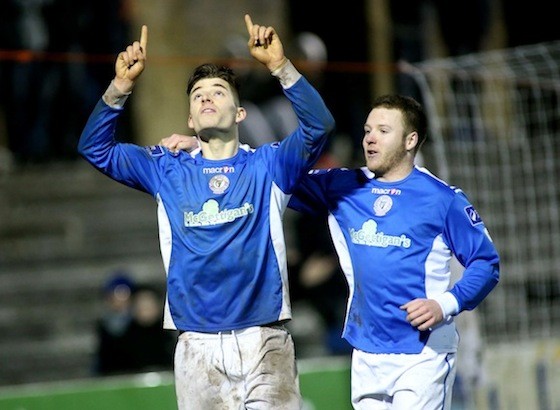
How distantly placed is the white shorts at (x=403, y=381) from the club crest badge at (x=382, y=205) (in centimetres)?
73

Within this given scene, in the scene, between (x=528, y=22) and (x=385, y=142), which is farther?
(x=528, y=22)

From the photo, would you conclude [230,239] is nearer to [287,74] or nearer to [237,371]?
[237,371]

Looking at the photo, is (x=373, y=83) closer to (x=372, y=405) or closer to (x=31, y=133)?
(x=31, y=133)

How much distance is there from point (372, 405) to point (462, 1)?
408 inches

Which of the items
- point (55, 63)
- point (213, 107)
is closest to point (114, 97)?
point (213, 107)

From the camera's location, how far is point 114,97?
7.82m

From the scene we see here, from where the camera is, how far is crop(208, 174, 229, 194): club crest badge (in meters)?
7.70

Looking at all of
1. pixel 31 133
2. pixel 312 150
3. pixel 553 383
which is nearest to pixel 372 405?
pixel 312 150

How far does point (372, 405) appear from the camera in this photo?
797 centimetres

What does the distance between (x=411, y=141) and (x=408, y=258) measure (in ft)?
2.12

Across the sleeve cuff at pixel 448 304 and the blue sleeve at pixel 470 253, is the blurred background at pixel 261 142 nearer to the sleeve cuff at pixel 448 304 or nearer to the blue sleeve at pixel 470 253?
the blue sleeve at pixel 470 253

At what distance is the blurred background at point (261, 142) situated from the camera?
13328mm

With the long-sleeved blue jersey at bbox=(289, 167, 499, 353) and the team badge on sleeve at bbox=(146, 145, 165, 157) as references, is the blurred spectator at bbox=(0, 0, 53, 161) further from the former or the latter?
the long-sleeved blue jersey at bbox=(289, 167, 499, 353)

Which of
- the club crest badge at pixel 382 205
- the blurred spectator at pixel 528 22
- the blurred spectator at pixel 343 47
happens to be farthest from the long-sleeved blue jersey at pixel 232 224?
the blurred spectator at pixel 528 22
